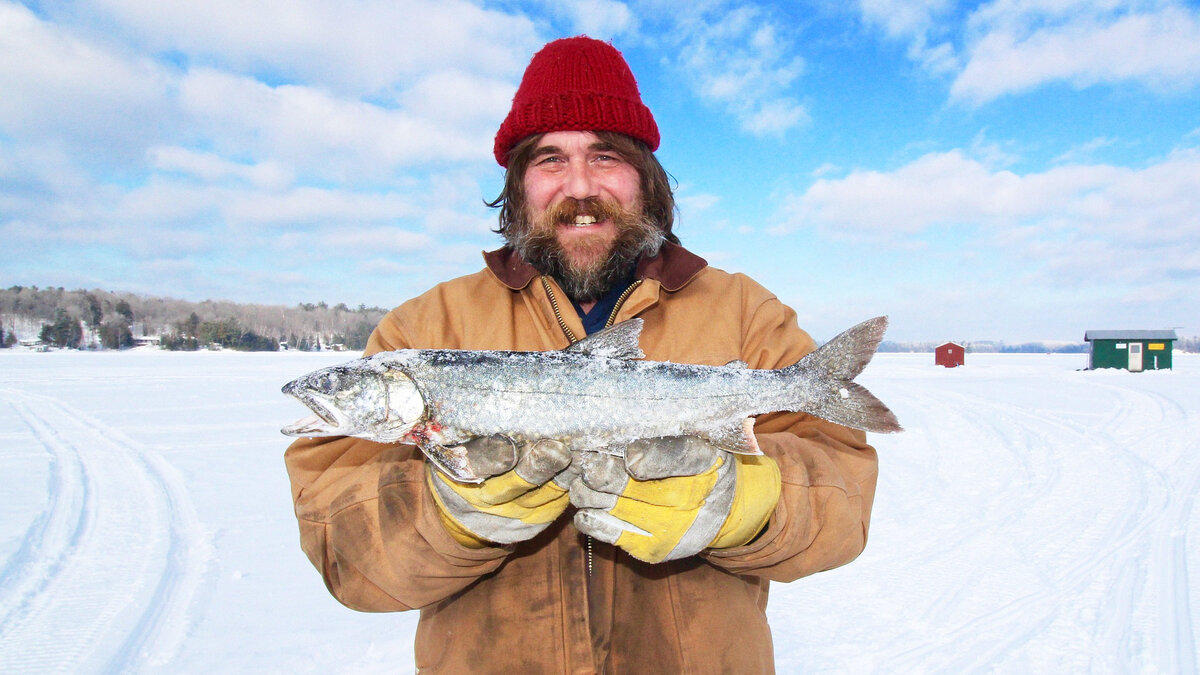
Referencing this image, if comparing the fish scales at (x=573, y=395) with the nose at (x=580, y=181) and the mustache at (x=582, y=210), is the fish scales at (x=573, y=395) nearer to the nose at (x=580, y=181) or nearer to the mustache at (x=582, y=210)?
the mustache at (x=582, y=210)

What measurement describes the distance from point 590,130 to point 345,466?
219 centimetres

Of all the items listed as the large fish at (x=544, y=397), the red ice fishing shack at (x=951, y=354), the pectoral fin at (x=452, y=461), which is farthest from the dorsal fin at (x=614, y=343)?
the red ice fishing shack at (x=951, y=354)

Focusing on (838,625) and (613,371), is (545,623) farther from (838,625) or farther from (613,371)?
(838,625)

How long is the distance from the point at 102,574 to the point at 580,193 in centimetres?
595

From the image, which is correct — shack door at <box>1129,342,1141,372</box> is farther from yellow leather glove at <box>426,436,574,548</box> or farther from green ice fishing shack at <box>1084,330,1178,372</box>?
yellow leather glove at <box>426,436,574,548</box>

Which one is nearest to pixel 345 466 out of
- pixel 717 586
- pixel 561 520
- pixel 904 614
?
pixel 561 520

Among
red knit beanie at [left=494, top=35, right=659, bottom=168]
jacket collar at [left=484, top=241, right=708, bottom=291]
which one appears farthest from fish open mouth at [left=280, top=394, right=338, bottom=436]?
red knit beanie at [left=494, top=35, right=659, bottom=168]

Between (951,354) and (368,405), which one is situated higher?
(951,354)

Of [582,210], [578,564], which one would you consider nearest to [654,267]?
[582,210]

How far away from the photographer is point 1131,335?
38531mm

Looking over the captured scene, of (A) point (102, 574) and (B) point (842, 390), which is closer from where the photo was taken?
(B) point (842, 390)

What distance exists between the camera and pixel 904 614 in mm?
5168

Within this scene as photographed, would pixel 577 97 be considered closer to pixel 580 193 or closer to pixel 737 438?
pixel 580 193

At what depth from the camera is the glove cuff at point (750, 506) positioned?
2.53 m
